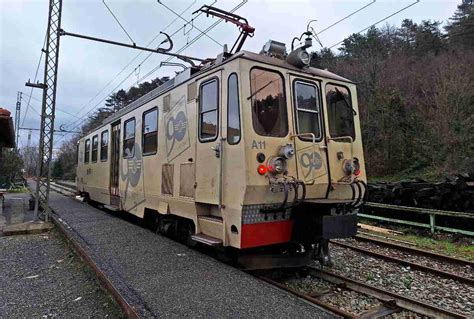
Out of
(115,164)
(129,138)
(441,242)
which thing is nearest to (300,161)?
(129,138)

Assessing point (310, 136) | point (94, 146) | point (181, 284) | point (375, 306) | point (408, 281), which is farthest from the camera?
point (94, 146)

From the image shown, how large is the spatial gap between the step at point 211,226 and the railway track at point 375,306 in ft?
3.08

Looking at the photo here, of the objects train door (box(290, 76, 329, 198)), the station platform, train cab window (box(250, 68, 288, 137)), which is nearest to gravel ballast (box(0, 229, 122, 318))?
the station platform

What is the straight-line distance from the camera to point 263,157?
488 centimetres

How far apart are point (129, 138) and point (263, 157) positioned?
5086mm

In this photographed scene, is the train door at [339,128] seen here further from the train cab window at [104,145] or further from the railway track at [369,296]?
the train cab window at [104,145]

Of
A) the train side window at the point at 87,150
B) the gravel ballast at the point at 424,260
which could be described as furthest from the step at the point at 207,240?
the train side window at the point at 87,150

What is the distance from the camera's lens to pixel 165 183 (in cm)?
671

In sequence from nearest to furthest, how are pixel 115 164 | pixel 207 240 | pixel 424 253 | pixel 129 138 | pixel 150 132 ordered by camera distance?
1. pixel 207 240
2. pixel 424 253
3. pixel 150 132
4. pixel 129 138
5. pixel 115 164

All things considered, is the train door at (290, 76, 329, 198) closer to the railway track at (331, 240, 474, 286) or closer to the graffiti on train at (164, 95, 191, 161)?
the graffiti on train at (164, 95, 191, 161)

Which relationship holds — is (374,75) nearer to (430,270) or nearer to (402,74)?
(402,74)

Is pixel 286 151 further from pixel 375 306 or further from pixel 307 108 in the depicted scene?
pixel 375 306

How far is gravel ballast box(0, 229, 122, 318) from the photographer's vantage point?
418 cm

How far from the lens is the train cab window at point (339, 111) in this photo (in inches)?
233
